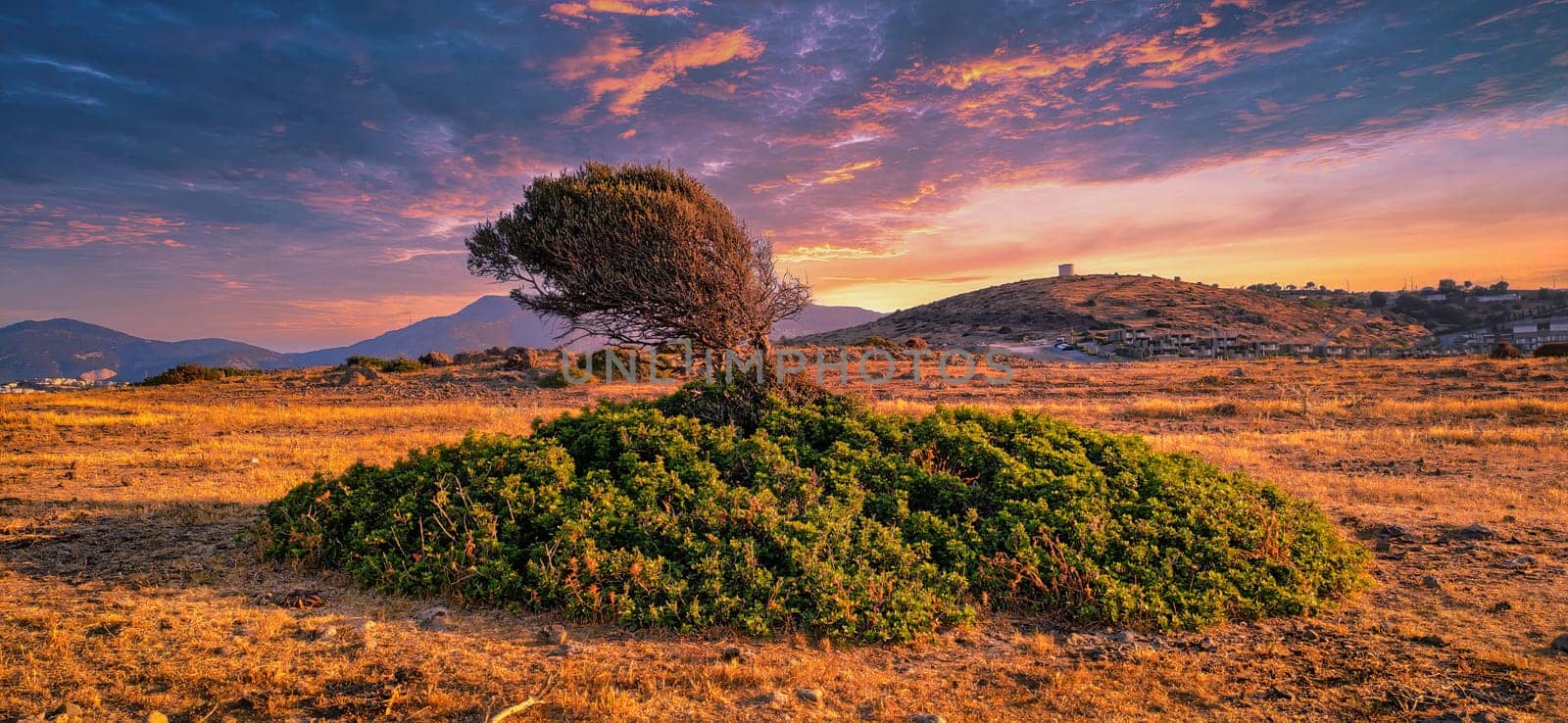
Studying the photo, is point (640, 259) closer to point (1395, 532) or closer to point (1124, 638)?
point (1124, 638)

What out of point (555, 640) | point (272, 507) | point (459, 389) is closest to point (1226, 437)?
point (555, 640)

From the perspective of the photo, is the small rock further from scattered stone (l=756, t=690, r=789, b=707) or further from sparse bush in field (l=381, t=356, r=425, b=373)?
sparse bush in field (l=381, t=356, r=425, b=373)

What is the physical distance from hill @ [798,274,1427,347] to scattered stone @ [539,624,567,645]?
65.3 m

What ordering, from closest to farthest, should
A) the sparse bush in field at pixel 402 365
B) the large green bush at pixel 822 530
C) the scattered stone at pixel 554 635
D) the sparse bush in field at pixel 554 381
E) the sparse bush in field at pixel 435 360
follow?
the scattered stone at pixel 554 635 < the large green bush at pixel 822 530 < the sparse bush in field at pixel 554 381 < the sparse bush in field at pixel 402 365 < the sparse bush in field at pixel 435 360

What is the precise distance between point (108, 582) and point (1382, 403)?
88.9 ft

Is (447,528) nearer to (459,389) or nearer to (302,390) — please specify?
(459,389)

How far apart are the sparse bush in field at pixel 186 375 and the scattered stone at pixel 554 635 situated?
41.0 meters

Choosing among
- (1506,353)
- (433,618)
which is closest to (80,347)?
(433,618)

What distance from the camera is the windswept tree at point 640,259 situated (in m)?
9.47

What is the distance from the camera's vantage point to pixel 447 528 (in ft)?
21.6

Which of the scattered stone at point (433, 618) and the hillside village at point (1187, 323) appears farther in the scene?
the hillside village at point (1187, 323)

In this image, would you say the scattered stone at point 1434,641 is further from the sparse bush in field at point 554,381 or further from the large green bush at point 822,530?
the sparse bush in field at point 554,381

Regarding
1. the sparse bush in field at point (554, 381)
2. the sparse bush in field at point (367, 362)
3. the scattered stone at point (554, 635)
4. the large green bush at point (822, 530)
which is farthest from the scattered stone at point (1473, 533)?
the sparse bush in field at point (367, 362)

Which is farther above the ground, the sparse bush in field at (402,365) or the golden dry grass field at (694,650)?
the sparse bush in field at (402,365)
